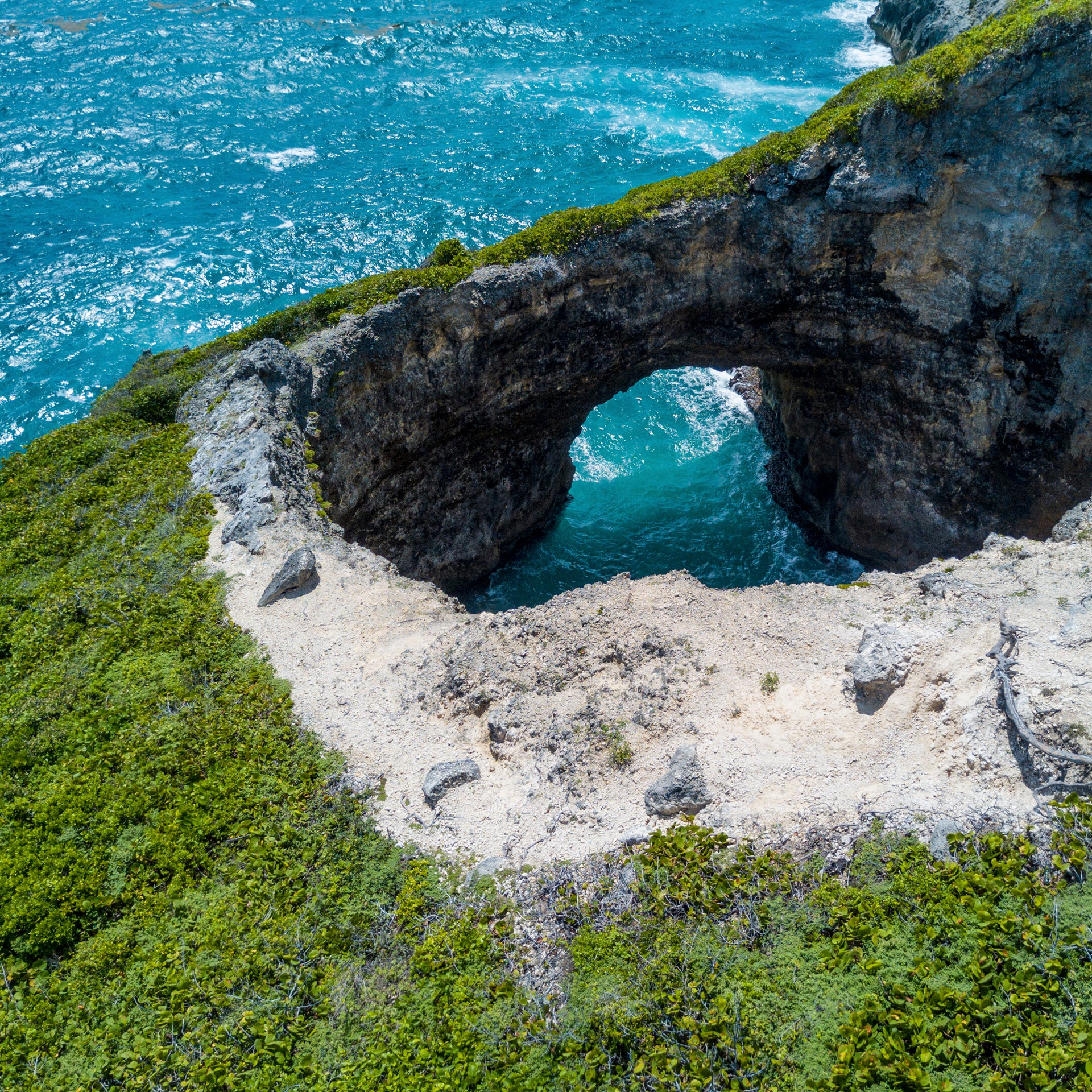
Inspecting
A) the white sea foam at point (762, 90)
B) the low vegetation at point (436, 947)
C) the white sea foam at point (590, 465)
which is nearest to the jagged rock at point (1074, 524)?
the low vegetation at point (436, 947)

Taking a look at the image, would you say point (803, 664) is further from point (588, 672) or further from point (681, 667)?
point (588, 672)

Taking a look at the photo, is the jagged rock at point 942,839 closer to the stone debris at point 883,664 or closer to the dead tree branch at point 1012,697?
the dead tree branch at point 1012,697

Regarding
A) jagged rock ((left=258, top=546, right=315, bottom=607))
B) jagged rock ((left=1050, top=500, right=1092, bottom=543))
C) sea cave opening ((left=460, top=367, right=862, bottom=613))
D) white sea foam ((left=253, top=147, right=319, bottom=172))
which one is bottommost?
sea cave opening ((left=460, top=367, right=862, bottom=613))

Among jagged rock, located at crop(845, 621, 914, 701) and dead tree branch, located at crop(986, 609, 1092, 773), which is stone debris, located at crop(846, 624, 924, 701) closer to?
jagged rock, located at crop(845, 621, 914, 701)

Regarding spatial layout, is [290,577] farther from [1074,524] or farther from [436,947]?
[1074,524]

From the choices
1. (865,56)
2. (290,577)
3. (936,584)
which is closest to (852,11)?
(865,56)

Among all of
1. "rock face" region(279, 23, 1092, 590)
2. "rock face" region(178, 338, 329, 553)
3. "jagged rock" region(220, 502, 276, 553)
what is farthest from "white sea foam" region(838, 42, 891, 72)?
"jagged rock" region(220, 502, 276, 553)
